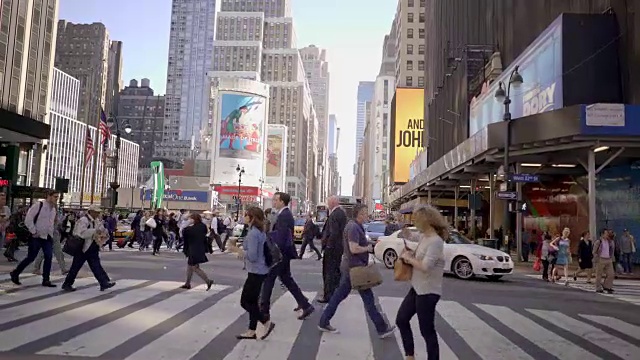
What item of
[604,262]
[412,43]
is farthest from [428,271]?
[412,43]

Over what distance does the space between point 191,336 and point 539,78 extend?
23874 mm

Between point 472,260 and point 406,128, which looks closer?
point 472,260

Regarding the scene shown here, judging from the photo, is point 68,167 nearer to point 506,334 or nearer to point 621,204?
point 621,204

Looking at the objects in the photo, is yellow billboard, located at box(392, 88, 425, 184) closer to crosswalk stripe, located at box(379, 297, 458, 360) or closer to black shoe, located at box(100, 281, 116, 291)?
black shoe, located at box(100, 281, 116, 291)

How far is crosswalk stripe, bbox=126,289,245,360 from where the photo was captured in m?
5.90

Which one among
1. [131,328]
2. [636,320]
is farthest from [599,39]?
[131,328]

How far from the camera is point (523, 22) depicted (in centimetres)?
3039

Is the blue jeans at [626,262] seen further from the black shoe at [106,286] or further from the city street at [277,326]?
the black shoe at [106,286]

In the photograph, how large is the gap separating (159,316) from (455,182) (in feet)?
104

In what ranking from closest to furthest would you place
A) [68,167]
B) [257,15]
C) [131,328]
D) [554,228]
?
[131,328] < [554,228] < [68,167] < [257,15]

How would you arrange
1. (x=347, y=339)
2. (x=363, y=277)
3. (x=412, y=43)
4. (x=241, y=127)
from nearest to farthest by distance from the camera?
(x=363, y=277), (x=347, y=339), (x=412, y=43), (x=241, y=127)

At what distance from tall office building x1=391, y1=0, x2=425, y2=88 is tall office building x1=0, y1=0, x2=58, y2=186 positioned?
7966cm

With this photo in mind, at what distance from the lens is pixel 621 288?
586 inches

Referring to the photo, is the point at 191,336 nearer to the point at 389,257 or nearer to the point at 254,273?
the point at 254,273
